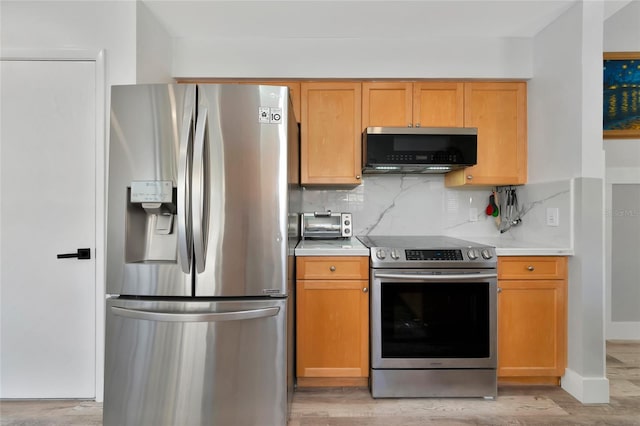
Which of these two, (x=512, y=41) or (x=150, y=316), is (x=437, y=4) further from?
(x=150, y=316)

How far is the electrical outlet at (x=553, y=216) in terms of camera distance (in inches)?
90.2

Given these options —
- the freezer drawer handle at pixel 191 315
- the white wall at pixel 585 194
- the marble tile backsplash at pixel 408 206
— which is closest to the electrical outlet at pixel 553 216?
the white wall at pixel 585 194

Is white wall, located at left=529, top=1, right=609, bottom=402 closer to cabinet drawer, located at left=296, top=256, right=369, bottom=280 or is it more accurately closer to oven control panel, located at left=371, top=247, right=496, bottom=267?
oven control panel, located at left=371, top=247, right=496, bottom=267

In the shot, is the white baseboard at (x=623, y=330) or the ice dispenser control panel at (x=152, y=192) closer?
the ice dispenser control panel at (x=152, y=192)

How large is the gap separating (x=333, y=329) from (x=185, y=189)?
128 cm

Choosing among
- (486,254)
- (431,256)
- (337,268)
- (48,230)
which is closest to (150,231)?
(48,230)

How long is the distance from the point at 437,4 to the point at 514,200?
162cm

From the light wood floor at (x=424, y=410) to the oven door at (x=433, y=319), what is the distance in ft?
0.74

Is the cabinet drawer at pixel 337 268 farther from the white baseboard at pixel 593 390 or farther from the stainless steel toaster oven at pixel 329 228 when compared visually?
the white baseboard at pixel 593 390

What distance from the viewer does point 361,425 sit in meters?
1.86

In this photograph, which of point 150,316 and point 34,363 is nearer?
point 150,316

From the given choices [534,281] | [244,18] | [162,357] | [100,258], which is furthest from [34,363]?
[534,281]

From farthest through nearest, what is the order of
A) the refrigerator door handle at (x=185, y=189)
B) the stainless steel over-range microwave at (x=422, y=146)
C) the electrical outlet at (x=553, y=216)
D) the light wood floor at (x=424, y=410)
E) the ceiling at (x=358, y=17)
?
the stainless steel over-range microwave at (x=422, y=146) → the electrical outlet at (x=553, y=216) → the ceiling at (x=358, y=17) → the light wood floor at (x=424, y=410) → the refrigerator door handle at (x=185, y=189)

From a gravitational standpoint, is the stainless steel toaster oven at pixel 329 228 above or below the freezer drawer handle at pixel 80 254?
above
